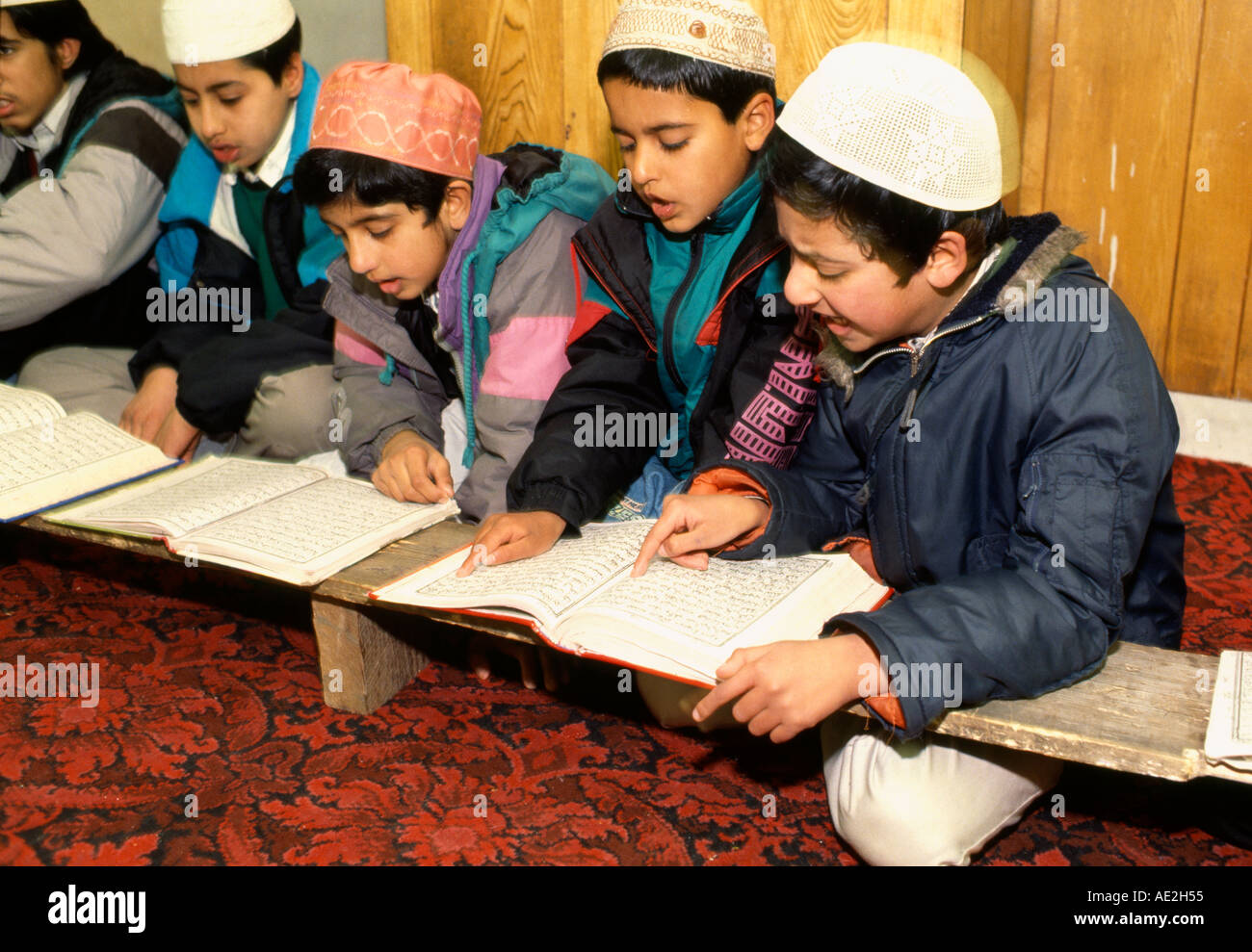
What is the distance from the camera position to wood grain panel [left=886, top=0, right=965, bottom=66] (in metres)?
1.87

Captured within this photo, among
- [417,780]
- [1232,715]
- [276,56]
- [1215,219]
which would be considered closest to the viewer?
[1232,715]

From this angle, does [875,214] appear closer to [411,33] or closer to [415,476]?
[415,476]

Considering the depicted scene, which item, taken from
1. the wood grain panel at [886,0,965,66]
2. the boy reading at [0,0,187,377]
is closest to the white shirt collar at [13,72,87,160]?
the boy reading at [0,0,187,377]

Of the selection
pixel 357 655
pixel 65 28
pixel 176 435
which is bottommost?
pixel 357 655

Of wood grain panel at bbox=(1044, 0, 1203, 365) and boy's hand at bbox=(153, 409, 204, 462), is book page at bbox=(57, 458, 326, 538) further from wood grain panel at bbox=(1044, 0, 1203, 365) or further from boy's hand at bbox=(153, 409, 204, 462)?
wood grain panel at bbox=(1044, 0, 1203, 365)

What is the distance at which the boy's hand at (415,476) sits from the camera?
1.75m

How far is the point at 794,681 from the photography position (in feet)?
3.58

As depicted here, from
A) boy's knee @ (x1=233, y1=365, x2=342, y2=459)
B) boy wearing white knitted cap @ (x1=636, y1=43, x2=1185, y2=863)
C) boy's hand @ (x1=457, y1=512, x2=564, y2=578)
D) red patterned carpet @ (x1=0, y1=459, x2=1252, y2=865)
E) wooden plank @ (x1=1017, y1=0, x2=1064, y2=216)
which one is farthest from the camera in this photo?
wooden plank @ (x1=1017, y1=0, x2=1064, y2=216)

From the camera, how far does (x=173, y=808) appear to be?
143cm

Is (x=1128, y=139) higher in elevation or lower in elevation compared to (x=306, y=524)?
higher

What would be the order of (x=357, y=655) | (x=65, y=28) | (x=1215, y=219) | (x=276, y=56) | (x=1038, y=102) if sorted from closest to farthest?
(x=357, y=655), (x=276, y=56), (x=65, y=28), (x=1215, y=219), (x=1038, y=102)

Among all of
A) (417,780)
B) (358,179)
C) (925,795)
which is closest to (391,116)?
(358,179)

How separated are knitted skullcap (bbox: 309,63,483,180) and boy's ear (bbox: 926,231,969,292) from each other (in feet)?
3.15

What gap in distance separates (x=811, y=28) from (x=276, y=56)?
3.59 ft
